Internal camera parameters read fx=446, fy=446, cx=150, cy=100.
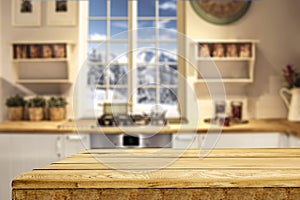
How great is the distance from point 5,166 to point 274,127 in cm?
221

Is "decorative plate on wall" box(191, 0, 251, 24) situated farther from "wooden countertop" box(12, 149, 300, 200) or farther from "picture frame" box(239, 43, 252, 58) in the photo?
"wooden countertop" box(12, 149, 300, 200)

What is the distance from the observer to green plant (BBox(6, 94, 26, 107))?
4.16 meters

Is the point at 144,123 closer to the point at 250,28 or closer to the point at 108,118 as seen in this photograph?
the point at 108,118

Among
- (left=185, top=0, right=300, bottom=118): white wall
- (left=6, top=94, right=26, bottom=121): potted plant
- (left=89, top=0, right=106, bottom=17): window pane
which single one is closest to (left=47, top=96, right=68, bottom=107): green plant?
(left=6, top=94, right=26, bottom=121): potted plant

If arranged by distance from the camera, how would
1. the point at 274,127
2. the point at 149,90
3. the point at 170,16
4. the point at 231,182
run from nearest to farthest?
the point at 231,182, the point at 274,127, the point at 149,90, the point at 170,16

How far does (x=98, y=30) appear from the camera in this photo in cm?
447

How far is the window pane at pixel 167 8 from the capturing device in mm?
4430

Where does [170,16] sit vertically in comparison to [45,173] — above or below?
above

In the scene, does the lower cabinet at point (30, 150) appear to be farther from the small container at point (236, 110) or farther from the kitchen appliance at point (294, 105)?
the kitchen appliance at point (294, 105)

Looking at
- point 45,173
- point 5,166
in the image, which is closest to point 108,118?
point 5,166

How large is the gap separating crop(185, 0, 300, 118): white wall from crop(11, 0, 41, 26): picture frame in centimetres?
143

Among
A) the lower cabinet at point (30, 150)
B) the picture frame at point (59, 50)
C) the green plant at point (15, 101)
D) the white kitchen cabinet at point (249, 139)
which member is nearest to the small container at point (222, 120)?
the white kitchen cabinet at point (249, 139)

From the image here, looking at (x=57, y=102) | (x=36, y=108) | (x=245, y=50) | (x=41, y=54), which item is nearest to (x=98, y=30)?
(x=41, y=54)

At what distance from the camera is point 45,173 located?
1.27 meters
